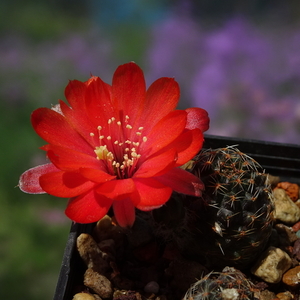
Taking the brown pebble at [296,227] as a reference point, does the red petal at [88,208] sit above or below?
above

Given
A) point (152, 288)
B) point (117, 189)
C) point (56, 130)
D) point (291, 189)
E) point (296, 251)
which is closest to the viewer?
point (117, 189)

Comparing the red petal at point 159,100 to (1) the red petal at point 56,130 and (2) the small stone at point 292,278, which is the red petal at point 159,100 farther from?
(2) the small stone at point 292,278

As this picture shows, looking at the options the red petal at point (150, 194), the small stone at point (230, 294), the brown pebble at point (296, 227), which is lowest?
the brown pebble at point (296, 227)

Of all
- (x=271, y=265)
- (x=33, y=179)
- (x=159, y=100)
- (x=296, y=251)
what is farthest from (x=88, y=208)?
(x=296, y=251)

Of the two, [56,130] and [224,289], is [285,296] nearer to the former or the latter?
[224,289]

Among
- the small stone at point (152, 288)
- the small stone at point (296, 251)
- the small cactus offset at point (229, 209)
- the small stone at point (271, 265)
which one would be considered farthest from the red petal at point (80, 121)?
the small stone at point (296, 251)

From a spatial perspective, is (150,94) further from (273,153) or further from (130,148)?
(273,153)
